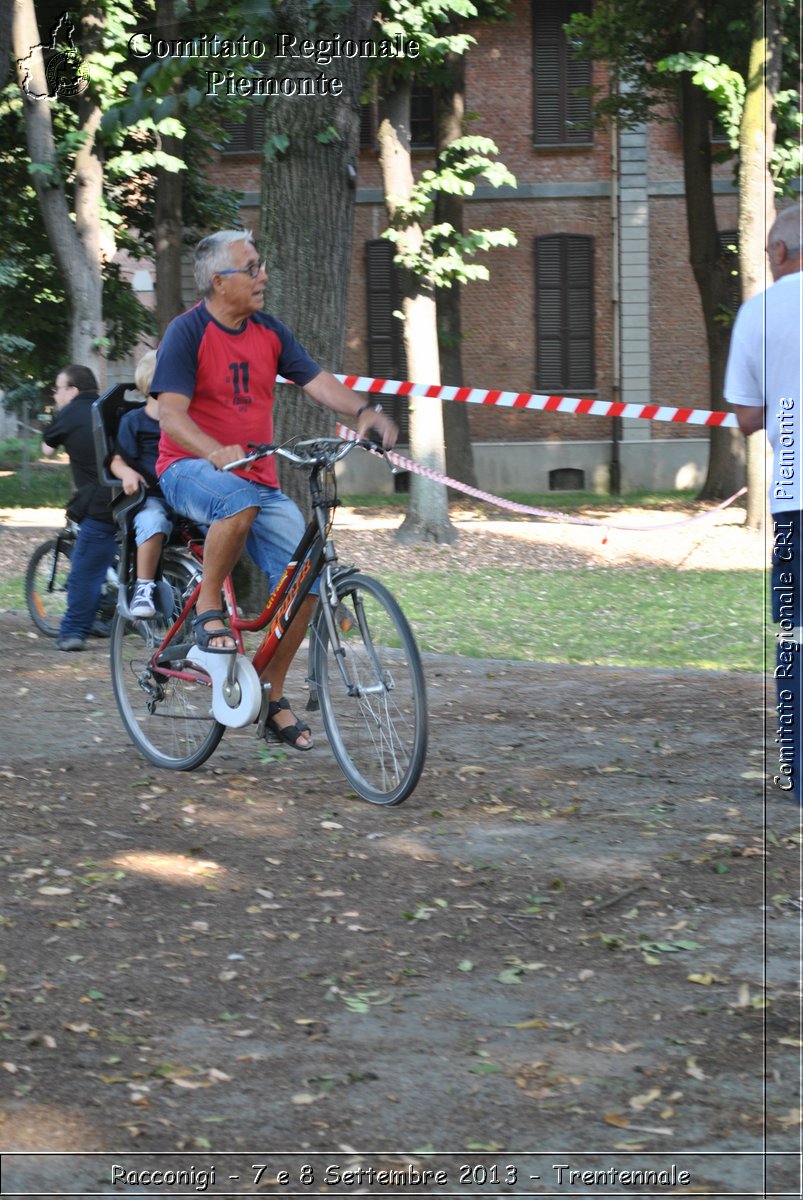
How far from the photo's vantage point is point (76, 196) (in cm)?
2031

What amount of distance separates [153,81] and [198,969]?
393 centimetres

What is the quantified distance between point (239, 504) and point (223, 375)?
1.83 feet

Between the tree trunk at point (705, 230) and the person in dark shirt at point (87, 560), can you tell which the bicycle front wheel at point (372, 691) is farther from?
the tree trunk at point (705, 230)

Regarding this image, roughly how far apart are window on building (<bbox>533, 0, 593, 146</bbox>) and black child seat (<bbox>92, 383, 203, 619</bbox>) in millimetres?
23765

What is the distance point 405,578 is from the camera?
17.2m

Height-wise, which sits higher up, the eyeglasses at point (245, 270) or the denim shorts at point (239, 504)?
the eyeglasses at point (245, 270)

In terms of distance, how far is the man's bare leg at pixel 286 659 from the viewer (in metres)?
6.10

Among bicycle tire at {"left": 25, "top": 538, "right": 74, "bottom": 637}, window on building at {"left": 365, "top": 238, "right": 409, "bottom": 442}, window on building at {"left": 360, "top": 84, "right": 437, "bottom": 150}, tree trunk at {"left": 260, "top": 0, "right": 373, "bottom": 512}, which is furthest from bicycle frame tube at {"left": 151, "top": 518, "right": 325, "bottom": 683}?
window on building at {"left": 360, "top": 84, "right": 437, "bottom": 150}

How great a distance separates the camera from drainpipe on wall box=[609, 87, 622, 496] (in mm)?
30516

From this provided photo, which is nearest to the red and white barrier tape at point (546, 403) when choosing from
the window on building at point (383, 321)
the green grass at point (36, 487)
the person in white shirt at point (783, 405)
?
the person in white shirt at point (783, 405)

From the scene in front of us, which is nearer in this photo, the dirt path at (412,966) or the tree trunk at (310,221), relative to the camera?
the dirt path at (412,966)

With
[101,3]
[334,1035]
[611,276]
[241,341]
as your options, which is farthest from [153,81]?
[611,276]

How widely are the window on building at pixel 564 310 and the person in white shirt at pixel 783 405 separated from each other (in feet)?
85.6

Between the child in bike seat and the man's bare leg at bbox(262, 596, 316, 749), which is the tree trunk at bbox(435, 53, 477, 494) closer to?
the child in bike seat
